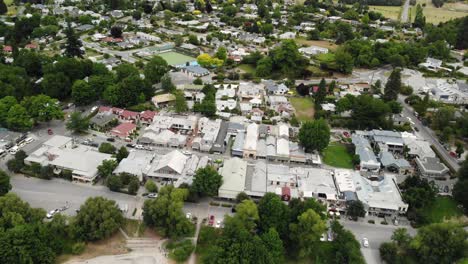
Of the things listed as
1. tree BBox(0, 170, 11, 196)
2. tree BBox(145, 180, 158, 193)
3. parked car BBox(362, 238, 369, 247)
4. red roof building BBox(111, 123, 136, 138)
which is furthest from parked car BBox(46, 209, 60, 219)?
parked car BBox(362, 238, 369, 247)

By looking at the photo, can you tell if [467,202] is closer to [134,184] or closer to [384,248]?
[384,248]

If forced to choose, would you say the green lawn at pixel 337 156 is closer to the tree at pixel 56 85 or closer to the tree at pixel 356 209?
the tree at pixel 356 209

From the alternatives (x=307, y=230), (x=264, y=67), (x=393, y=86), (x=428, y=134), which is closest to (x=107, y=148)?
(x=307, y=230)

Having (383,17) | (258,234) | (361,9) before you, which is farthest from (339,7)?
(258,234)

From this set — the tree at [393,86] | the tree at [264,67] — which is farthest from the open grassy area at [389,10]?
the tree at [393,86]

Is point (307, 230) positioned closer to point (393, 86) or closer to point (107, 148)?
point (107, 148)
